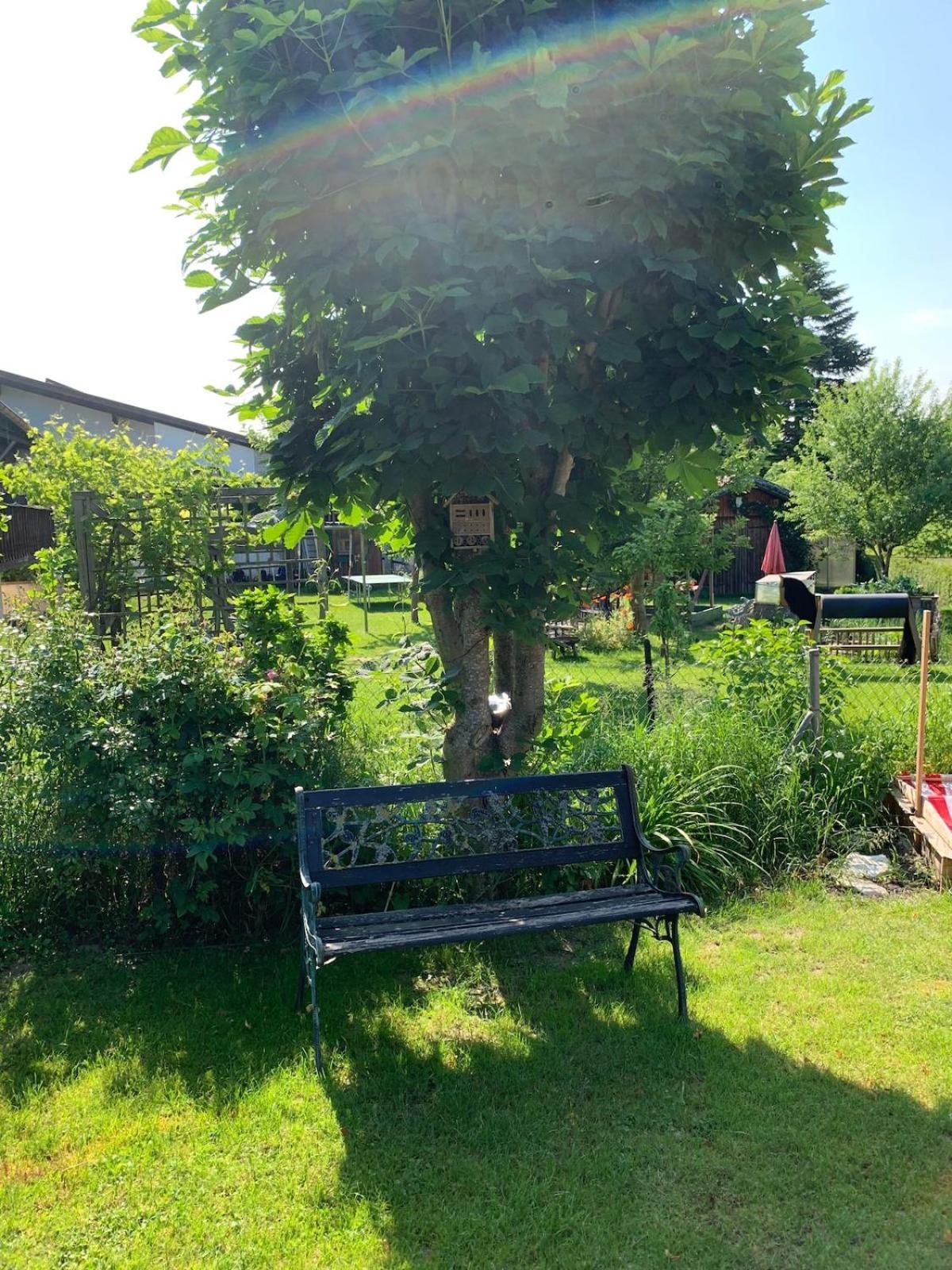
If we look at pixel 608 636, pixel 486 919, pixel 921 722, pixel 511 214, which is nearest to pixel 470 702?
pixel 486 919

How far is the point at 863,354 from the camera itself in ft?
139

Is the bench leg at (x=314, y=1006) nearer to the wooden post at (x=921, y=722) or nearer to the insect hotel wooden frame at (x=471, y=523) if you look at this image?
the insect hotel wooden frame at (x=471, y=523)

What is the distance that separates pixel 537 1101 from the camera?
291cm

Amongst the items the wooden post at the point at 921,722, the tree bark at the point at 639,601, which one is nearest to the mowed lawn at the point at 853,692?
the wooden post at the point at 921,722

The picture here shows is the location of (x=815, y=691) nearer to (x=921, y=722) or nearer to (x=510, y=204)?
(x=921, y=722)

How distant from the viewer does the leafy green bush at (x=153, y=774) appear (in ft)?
12.1

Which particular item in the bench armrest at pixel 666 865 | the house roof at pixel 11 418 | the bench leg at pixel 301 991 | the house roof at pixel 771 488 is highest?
the house roof at pixel 11 418

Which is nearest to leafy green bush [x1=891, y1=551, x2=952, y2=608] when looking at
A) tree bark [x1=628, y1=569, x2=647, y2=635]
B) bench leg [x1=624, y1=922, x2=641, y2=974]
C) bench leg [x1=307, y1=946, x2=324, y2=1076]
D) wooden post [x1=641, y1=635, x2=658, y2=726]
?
tree bark [x1=628, y1=569, x2=647, y2=635]

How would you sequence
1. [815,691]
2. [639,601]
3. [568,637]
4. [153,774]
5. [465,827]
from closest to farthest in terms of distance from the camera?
[153,774] → [465,827] → [815,691] → [568,637] → [639,601]

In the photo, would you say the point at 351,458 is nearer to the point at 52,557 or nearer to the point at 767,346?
the point at 767,346

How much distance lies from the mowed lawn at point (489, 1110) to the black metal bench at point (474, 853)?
265 mm

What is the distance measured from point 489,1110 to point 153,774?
1.87 metres

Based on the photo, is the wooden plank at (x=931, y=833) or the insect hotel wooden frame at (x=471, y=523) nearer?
the insect hotel wooden frame at (x=471, y=523)

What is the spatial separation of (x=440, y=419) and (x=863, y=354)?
45238 mm
